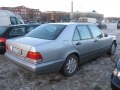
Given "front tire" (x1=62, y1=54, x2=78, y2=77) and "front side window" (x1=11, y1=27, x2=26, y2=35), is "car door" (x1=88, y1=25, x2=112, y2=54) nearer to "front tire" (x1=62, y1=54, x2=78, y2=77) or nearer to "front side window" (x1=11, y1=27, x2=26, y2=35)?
"front tire" (x1=62, y1=54, x2=78, y2=77)

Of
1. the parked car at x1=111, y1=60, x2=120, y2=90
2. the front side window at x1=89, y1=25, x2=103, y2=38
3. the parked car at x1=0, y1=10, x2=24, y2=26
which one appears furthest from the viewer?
the parked car at x1=0, y1=10, x2=24, y2=26

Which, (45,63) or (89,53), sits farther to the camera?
(89,53)

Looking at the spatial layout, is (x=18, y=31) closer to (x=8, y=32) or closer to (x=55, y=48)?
(x=8, y=32)

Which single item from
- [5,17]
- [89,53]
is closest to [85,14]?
[5,17]

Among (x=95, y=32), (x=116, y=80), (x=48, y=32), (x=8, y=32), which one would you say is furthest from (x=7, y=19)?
(x=116, y=80)

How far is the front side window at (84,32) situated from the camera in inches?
200

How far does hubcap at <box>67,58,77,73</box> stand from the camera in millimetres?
4705

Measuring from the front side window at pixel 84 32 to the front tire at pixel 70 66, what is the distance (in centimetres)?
70

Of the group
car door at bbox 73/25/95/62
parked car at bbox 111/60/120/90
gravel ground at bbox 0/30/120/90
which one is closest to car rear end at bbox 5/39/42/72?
gravel ground at bbox 0/30/120/90

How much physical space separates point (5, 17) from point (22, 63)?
995 centimetres

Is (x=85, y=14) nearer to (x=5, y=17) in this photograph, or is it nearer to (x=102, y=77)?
(x=5, y=17)

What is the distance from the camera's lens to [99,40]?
19.5ft

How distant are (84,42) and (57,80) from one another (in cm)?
143

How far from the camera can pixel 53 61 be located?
411 cm
